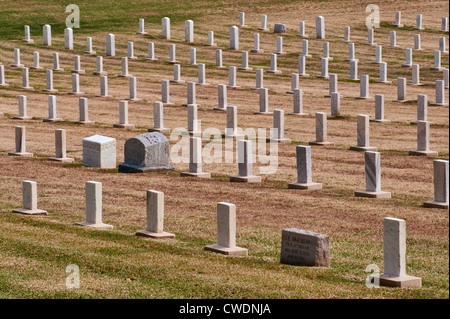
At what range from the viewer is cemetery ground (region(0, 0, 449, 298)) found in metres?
10.2

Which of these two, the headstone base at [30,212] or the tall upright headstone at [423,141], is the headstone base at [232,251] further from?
the tall upright headstone at [423,141]

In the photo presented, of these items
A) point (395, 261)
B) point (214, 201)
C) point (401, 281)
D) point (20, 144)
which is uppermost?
point (395, 261)

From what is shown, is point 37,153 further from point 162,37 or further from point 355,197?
point 162,37

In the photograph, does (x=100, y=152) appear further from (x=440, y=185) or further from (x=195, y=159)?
(x=440, y=185)

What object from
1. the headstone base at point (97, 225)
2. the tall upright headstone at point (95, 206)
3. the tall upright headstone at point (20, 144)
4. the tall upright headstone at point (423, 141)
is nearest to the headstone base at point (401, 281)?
the headstone base at point (97, 225)

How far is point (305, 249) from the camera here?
1085 cm

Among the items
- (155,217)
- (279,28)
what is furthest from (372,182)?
(279,28)

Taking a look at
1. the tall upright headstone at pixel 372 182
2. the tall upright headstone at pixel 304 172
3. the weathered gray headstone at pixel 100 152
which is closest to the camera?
the tall upright headstone at pixel 372 182

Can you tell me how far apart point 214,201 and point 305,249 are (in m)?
4.91

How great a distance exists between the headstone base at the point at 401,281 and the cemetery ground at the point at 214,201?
100 mm

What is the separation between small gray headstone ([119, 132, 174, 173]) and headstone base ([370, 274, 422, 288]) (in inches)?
392

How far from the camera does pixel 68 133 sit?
2477cm

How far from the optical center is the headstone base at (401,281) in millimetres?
9164

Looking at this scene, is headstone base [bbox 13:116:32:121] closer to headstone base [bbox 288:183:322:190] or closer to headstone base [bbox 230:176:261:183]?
headstone base [bbox 230:176:261:183]
